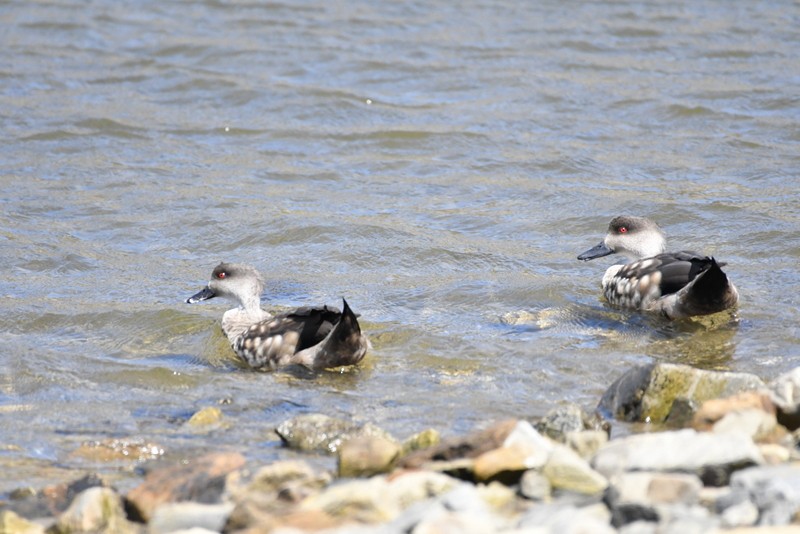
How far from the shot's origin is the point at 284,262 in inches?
400

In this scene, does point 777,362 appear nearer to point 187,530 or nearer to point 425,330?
point 425,330

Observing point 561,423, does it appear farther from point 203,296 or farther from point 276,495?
point 203,296

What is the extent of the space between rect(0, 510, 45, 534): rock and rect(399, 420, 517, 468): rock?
1569 millimetres

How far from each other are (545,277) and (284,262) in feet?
7.16

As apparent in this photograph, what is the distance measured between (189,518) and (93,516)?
1.28 ft

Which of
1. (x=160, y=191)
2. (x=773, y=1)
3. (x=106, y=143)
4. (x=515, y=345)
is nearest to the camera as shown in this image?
(x=515, y=345)

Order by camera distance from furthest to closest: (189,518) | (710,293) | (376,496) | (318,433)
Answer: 1. (710,293)
2. (318,433)
3. (189,518)
4. (376,496)

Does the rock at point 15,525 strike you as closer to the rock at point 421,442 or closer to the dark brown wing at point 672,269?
the rock at point 421,442

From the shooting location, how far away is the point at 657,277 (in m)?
8.55

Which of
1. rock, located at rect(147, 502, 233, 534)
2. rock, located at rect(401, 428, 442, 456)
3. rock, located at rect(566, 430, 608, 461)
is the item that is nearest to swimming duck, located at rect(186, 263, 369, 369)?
rock, located at rect(401, 428, 442, 456)

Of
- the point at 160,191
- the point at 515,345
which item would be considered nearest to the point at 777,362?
the point at 515,345

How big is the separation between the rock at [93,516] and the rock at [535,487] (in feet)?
5.26

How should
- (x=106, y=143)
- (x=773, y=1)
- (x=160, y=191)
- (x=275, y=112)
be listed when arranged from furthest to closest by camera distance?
(x=773, y=1)
(x=275, y=112)
(x=106, y=143)
(x=160, y=191)

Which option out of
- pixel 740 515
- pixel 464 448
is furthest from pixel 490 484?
pixel 740 515
